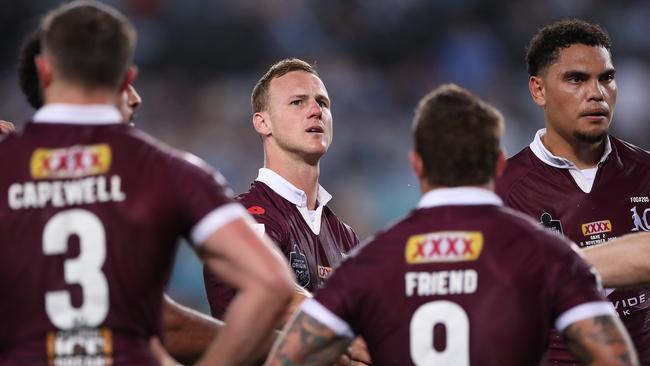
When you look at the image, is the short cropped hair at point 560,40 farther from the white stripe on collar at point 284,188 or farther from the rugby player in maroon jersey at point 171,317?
the rugby player in maroon jersey at point 171,317

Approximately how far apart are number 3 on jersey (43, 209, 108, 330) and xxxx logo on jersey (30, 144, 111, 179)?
16cm

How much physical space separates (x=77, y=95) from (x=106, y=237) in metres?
0.53

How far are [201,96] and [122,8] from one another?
2.12 m

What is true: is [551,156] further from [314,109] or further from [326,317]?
[326,317]

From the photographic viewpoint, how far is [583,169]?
22.6 feet

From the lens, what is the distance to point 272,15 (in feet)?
57.2

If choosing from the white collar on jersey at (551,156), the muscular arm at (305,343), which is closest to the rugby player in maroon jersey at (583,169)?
the white collar on jersey at (551,156)

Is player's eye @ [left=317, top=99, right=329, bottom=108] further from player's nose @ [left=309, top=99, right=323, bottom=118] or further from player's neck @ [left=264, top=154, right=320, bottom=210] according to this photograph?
player's neck @ [left=264, top=154, right=320, bottom=210]

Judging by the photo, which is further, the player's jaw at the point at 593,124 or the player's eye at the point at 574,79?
the player's eye at the point at 574,79

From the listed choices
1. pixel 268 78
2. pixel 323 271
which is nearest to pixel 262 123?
pixel 268 78

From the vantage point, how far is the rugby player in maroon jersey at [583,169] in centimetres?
668

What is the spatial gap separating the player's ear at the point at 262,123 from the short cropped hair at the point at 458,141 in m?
3.04

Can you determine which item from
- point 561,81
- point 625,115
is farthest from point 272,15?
point 561,81

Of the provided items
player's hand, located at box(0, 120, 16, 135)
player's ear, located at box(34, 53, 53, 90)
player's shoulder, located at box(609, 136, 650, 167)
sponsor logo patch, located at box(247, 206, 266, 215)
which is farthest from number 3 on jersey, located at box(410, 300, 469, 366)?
player's shoulder, located at box(609, 136, 650, 167)
